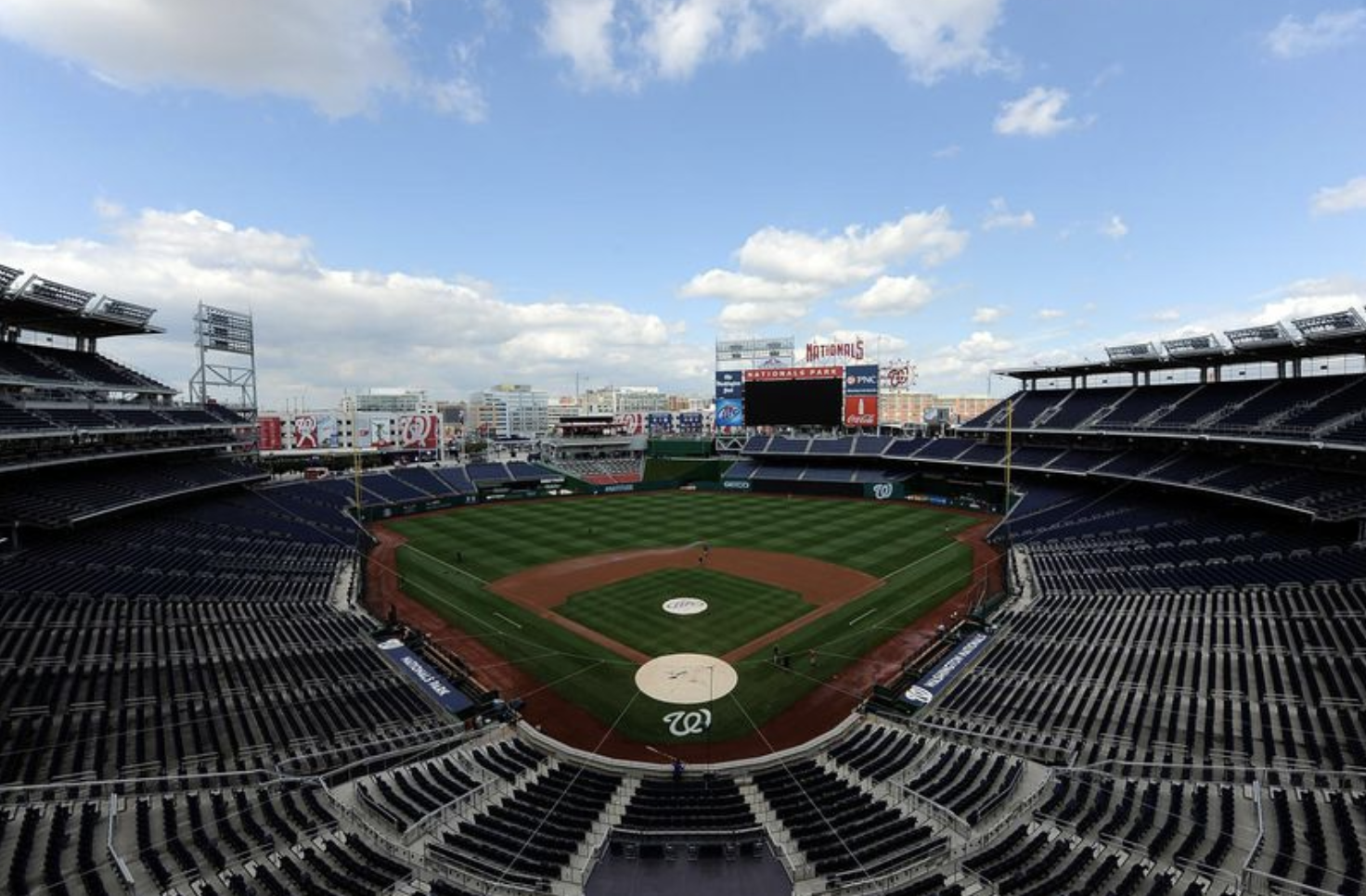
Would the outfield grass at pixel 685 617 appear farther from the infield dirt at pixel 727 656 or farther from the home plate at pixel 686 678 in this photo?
the infield dirt at pixel 727 656

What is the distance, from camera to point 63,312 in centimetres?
3969

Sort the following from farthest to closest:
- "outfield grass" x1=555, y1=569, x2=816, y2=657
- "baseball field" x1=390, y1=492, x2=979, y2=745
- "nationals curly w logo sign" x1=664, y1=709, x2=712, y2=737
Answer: "outfield grass" x1=555, y1=569, x2=816, y2=657 → "baseball field" x1=390, y1=492, x2=979, y2=745 → "nationals curly w logo sign" x1=664, y1=709, x2=712, y2=737

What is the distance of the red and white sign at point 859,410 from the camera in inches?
2926

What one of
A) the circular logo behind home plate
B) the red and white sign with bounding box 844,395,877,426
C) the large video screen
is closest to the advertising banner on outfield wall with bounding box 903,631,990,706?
the circular logo behind home plate

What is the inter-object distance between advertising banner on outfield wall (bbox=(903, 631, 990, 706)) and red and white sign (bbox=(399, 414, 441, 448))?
78814 mm

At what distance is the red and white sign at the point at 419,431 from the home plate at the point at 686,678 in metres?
71.3

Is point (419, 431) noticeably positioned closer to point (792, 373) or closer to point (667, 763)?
point (792, 373)

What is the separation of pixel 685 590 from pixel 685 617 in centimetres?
448

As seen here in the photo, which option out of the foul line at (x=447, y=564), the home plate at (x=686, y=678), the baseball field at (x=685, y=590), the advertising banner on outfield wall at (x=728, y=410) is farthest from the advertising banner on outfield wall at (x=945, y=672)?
the advertising banner on outfield wall at (x=728, y=410)

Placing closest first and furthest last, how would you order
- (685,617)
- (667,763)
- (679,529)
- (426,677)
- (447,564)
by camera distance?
(667,763)
(426,677)
(685,617)
(447,564)
(679,529)

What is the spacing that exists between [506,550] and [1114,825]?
40.4 metres

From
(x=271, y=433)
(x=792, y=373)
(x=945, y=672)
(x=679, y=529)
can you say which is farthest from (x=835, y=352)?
(x=271, y=433)

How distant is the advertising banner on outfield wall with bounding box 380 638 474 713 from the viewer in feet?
74.6

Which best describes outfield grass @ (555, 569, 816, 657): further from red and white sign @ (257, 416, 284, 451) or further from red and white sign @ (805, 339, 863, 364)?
red and white sign @ (257, 416, 284, 451)
